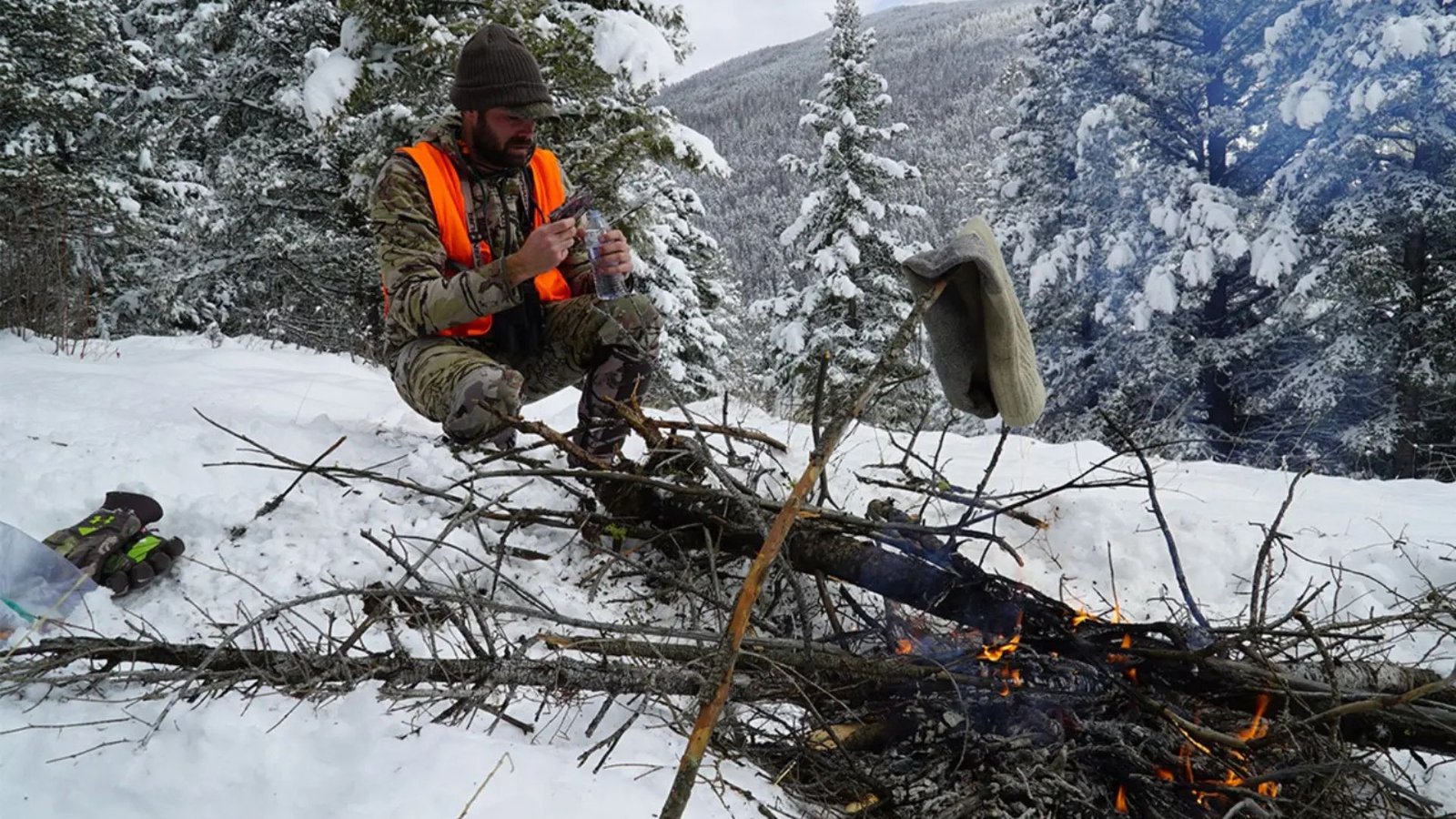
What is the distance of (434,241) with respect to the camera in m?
3.10

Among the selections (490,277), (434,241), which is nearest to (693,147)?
(434,241)

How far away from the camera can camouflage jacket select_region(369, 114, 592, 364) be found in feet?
9.48

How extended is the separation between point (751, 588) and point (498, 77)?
8.42ft

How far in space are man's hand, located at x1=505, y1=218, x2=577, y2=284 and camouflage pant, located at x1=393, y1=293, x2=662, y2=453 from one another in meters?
0.27

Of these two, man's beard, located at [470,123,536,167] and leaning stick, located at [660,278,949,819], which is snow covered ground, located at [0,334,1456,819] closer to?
leaning stick, located at [660,278,949,819]

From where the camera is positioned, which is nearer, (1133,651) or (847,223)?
(1133,651)

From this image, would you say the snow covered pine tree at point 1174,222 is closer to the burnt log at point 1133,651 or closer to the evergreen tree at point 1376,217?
the evergreen tree at point 1376,217

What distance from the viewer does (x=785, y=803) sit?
5.42 feet

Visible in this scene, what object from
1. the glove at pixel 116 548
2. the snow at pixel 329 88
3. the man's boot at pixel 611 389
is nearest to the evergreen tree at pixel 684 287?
the snow at pixel 329 88

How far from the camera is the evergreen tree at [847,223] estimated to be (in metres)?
14.3

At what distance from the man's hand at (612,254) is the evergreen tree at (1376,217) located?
9.39 m

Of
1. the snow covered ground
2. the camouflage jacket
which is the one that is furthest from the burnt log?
the camouflage jacket

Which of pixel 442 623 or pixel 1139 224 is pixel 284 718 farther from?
pixel 1139 224

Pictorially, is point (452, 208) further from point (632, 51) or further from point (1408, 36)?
point (1408, 36)
